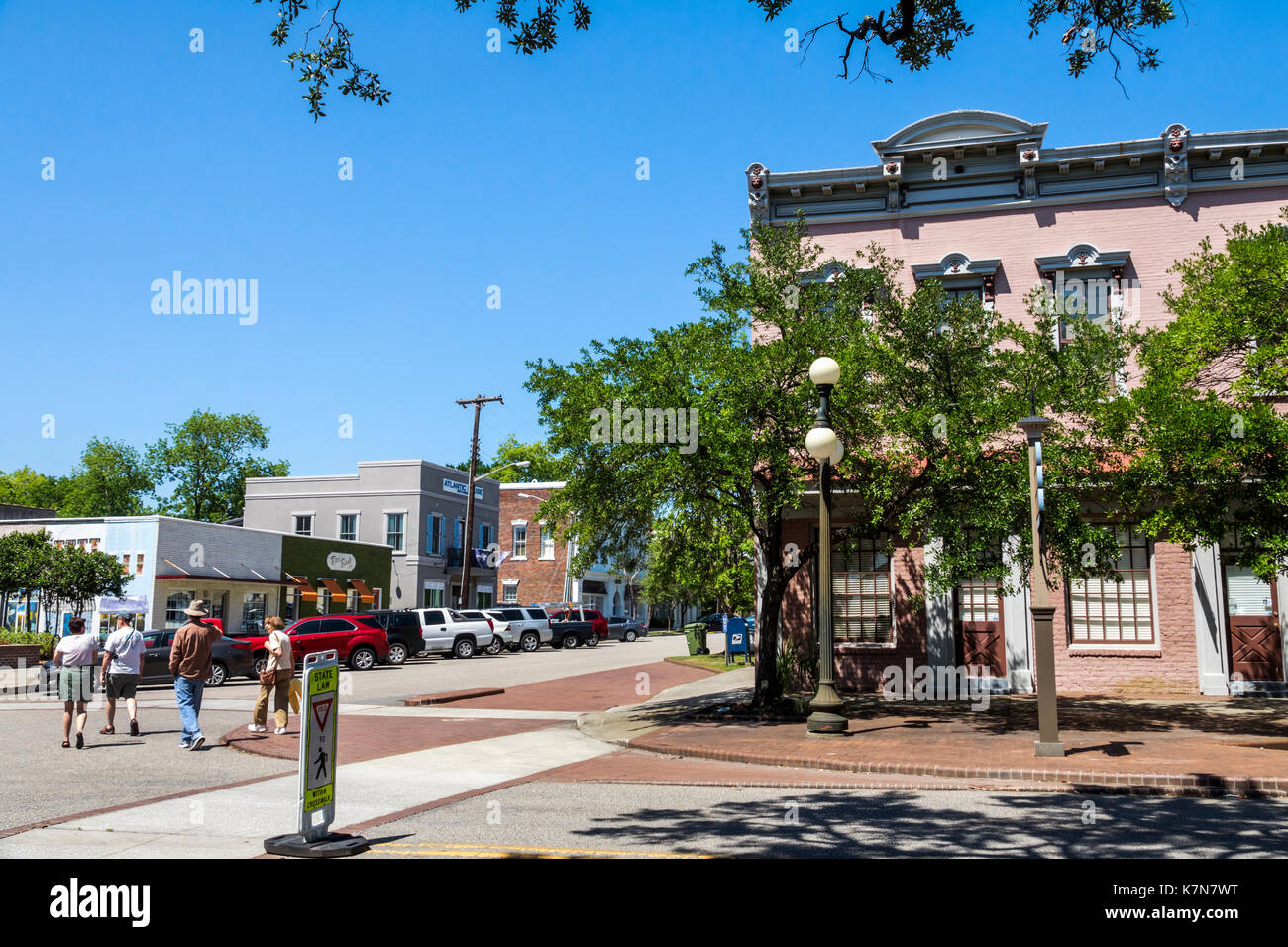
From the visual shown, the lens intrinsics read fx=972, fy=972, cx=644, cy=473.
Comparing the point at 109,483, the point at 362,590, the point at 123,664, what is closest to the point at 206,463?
the point at 109,483

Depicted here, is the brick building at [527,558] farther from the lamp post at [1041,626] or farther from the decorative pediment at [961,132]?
the lamp post at [1041,626]

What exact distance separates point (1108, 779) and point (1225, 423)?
196 inches

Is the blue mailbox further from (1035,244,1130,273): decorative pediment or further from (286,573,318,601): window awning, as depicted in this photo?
(286,573,318,601): window awning

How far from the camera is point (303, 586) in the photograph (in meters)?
41.1

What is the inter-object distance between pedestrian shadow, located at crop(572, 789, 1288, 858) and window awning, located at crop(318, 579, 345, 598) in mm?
36934

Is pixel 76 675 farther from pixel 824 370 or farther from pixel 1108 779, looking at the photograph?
pixel 1108 779

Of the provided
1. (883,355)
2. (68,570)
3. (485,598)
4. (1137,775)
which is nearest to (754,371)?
(883,355)

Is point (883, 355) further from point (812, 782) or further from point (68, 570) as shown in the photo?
point (68, 570)

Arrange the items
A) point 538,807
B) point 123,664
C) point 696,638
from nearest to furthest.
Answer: point 538,807, point 123,664, point 696,638

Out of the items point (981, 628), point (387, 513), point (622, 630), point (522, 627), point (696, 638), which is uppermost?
point (387, 513)

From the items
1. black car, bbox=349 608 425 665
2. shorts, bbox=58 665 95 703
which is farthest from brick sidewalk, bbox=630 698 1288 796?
black car, bbox=349 608 425 665

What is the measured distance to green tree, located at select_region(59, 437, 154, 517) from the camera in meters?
77.6

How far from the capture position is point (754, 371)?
44.9 ft

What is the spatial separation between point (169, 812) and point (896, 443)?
10.6 meters
